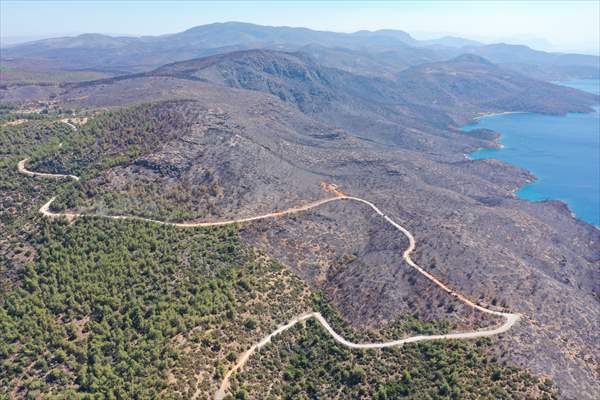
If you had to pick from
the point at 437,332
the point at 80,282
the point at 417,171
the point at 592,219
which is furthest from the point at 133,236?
the point at 592,219

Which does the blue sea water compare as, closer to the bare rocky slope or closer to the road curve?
the bare rocky slope

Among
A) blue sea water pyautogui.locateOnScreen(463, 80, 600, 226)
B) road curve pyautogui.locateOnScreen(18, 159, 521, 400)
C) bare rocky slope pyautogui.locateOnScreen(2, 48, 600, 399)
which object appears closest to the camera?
road curve pyautogui.locateOnScreen(18, 159, 521, 400)

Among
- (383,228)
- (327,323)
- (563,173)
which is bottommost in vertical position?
(563,173)

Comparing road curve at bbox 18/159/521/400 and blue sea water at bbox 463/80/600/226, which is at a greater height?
road curve at bbox 18/159/521/400

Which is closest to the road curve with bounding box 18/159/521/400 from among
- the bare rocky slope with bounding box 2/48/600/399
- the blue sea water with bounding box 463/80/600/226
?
the bare rocky slope with bounding box 2/48/600/399

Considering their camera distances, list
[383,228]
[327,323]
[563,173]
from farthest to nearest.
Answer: [563,173], [383,228], [327,323]

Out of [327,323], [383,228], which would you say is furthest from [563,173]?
[327,323]

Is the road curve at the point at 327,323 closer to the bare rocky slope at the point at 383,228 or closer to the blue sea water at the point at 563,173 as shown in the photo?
the bare rocky slope at the point at 383,228

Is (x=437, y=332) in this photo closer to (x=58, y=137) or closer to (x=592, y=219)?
(x=592, y=219)

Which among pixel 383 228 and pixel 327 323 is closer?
pixel 327 323

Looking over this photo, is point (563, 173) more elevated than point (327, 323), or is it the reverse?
point (327, 323)

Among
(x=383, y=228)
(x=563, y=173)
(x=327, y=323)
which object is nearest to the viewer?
(x=327, y=323)

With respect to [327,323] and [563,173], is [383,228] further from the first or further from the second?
[563,173]

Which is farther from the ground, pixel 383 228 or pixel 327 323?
pixel 383 228
